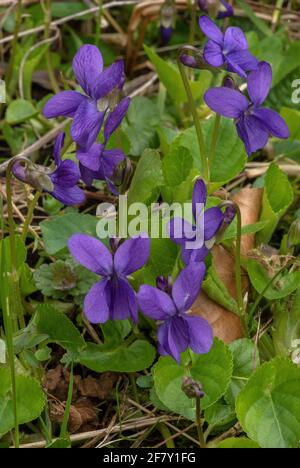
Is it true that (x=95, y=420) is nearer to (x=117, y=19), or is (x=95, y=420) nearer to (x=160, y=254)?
(x=160, y=254)

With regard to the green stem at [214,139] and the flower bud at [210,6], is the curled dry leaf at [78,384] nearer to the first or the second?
the green stem at [214,139]

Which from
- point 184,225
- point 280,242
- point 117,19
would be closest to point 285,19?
point 117,19

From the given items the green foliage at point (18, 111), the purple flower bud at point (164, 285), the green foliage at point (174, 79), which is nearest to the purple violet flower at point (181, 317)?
the purple flower bud at point (164, 285)

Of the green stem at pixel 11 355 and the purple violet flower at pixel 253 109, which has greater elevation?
the purple violet flower at pixel 253 109

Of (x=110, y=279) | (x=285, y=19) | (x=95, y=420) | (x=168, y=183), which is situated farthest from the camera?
(x=285, y=19)

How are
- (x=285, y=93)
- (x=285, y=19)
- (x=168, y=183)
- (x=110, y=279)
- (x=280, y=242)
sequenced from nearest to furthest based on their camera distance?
(x=110, y=279) < (x=168, y=183) < (x=280, y=242) < (x=285, y=93) < (x=285, y=19)

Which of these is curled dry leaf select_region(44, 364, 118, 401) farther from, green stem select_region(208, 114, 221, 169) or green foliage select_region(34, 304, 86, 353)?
green stem select_region(208, 114, 221, 169)
